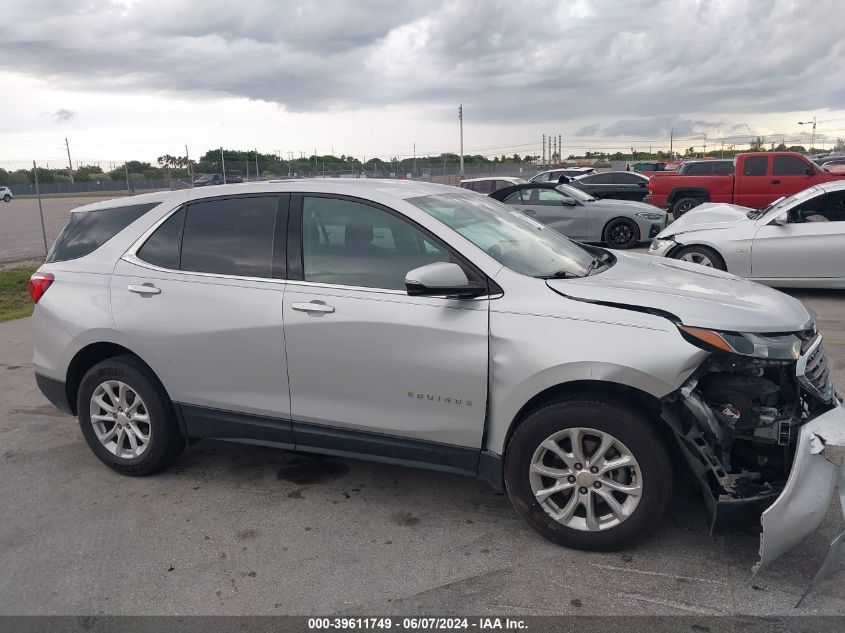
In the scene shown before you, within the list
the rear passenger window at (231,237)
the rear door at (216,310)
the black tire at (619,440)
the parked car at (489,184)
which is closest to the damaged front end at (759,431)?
the black tire at (619,440)

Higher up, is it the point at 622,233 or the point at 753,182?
the point at 753,182

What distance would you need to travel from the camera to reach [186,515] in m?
3.95

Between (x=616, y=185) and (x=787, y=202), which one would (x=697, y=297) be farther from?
(x=616, y=185)

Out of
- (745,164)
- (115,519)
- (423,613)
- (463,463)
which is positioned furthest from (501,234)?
(745,164)

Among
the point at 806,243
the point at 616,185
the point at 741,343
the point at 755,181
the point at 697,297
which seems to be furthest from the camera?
the point at 616,185

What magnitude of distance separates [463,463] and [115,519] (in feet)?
6.57

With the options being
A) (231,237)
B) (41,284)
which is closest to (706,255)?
(231,237)

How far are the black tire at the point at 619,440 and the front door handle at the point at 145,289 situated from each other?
232 centimetres

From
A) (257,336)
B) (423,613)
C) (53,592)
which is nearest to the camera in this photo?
(423,613)

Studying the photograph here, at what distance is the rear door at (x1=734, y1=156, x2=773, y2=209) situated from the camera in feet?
54.4

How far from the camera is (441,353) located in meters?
3.48

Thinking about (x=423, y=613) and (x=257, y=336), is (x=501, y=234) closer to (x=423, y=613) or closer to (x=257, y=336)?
(x=257, y=336)

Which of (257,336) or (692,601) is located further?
(257,336)

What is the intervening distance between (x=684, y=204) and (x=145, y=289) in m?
16.8
